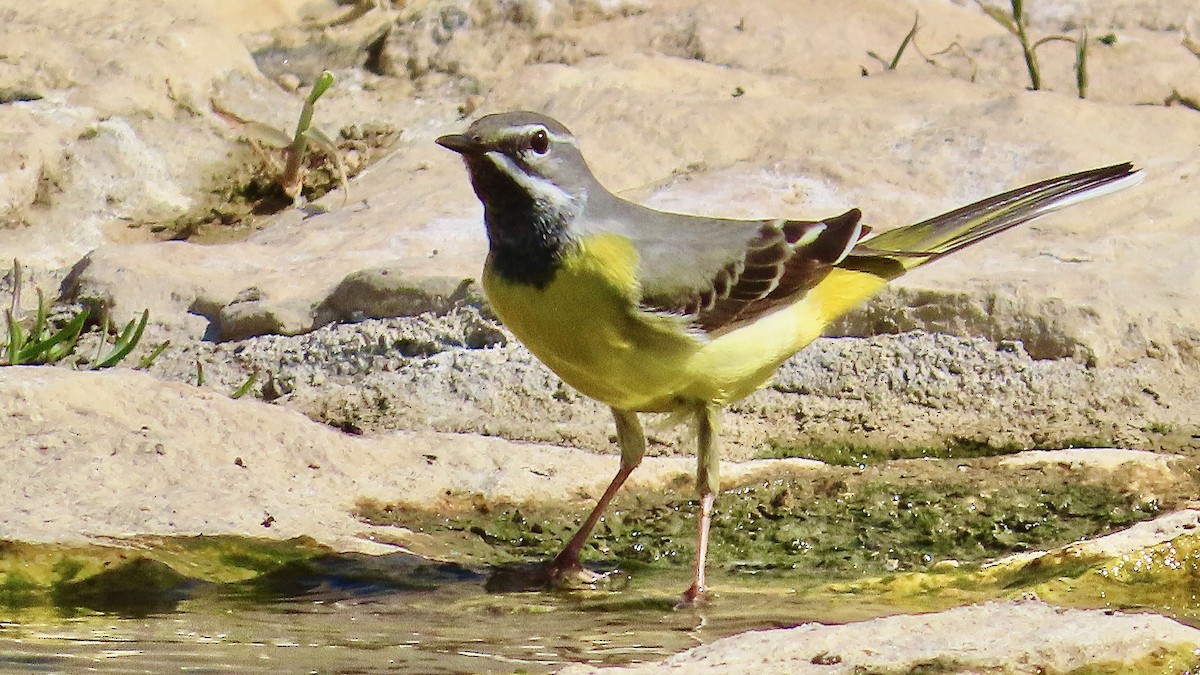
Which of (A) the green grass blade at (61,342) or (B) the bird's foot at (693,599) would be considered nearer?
(B) the bird's foot at (693,599)

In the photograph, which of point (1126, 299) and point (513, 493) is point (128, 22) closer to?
point (513, 493)

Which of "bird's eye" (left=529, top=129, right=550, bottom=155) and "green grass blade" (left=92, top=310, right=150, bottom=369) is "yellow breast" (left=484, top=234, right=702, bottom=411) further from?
"green grass blade" (left=92, top=310, right=150, bottom=369)

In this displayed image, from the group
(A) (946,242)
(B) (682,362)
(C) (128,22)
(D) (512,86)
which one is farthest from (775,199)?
(C) (128,22)

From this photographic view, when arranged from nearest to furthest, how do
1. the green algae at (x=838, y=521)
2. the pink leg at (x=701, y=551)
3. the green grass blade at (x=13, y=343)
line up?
the pink leg at (x=701, y=551) → the green algae at (x=838, y=521) → the green grass blade at (x=13, y=343)

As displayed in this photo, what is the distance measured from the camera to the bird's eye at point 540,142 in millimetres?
5148

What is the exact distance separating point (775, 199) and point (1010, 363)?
1440 mm

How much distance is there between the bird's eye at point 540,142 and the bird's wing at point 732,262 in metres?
0.39

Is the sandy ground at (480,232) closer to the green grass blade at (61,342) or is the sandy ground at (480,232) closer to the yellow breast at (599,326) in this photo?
the green grass blade at (61,342)

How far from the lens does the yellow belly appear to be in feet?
16.4

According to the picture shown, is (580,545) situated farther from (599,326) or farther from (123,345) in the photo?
(123,345)

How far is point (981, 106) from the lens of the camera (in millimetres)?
8039

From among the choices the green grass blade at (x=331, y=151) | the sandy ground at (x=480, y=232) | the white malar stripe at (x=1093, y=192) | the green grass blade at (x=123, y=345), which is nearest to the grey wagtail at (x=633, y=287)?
the sandy ground at (x=480, y=232)

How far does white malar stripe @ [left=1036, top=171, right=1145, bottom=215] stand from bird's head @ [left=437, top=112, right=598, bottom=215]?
1.97 metres

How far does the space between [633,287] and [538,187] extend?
41 cm
